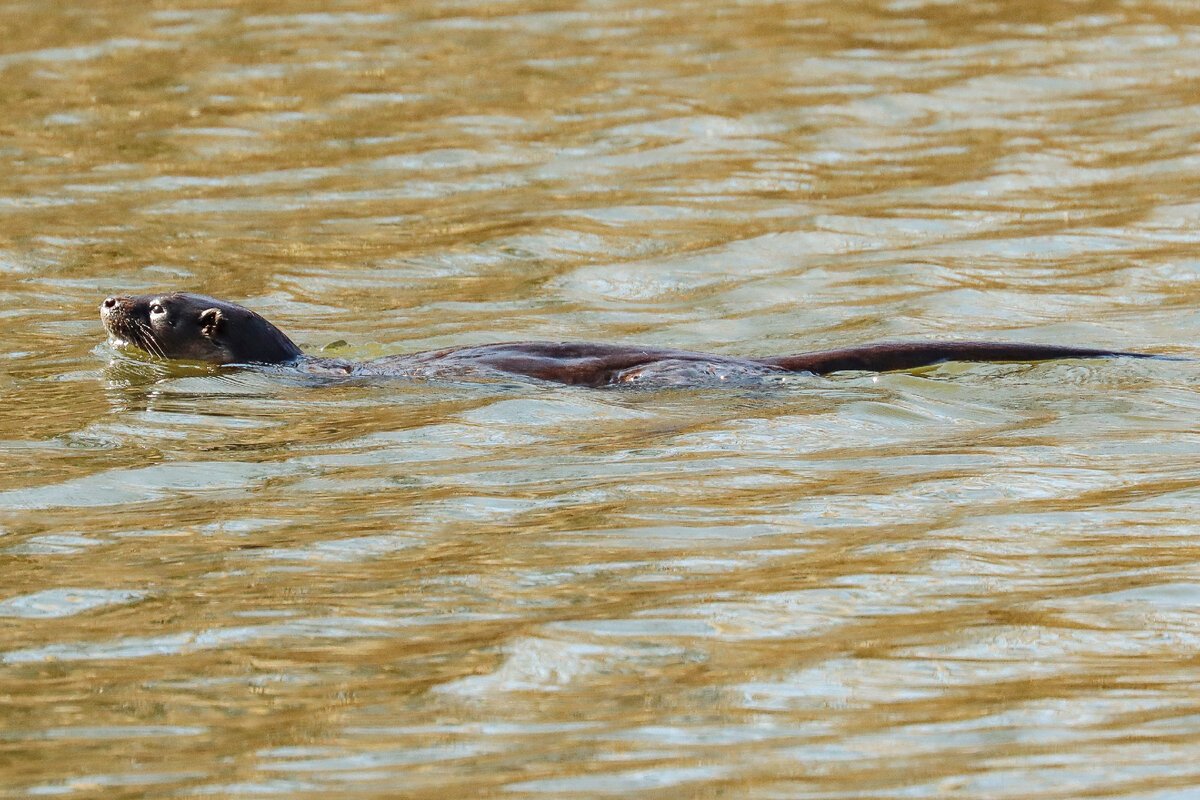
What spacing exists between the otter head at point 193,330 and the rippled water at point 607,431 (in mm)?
172

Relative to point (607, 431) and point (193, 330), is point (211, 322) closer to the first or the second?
point (193, 330)

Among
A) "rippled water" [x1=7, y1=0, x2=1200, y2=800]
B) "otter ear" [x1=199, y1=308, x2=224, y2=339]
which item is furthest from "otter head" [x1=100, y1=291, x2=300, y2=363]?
"rippled water" [x1=7, y1=0, x2=1200, y2=800]

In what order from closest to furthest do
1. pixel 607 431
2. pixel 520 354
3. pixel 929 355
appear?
pixel 607 431
pixel 929 355
pixel 520 354

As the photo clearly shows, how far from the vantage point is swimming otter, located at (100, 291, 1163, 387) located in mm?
6309

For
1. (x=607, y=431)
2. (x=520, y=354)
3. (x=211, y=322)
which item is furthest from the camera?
(x=211, y=322)

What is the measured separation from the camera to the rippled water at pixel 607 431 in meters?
3.18

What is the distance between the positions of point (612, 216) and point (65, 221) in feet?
9.29

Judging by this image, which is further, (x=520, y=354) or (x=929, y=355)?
(x=520, y=354)

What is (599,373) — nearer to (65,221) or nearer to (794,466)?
(794,466)

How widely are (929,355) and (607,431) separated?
126 centimetres

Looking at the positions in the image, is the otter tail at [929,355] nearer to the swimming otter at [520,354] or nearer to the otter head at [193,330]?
the swimming otter at [520,354]

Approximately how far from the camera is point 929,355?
631 cm

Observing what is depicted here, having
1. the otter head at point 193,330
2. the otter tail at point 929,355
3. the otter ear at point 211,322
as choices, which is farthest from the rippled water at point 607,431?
the otter ear at point 211,322

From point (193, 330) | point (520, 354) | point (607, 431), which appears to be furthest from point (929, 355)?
point (193, 330)
